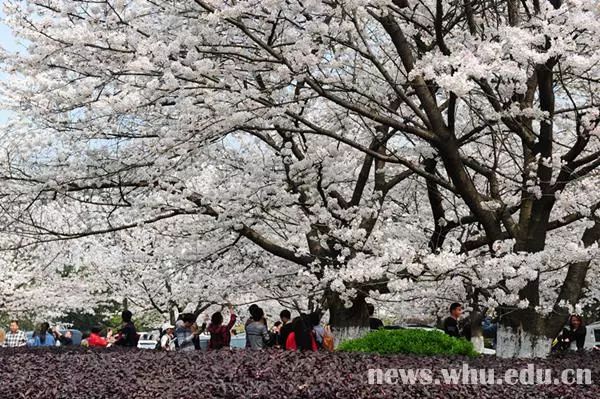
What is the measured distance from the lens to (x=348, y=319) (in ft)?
37.6

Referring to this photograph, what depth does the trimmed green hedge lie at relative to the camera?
8391mm

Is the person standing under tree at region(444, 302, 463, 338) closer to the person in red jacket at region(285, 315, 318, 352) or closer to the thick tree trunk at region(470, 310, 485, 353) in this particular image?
the person in red jacket at region(285, 315, 318, 352)

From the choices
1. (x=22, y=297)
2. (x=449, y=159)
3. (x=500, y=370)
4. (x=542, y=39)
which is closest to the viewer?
(x=500, y=370)

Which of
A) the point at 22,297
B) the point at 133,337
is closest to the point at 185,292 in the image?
the point at 133,337

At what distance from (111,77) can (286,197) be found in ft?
10.6

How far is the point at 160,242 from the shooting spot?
74.0ft

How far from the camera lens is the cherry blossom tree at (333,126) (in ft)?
25.3

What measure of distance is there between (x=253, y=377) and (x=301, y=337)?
3930 mm

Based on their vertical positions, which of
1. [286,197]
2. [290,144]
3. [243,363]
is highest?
[290,144]

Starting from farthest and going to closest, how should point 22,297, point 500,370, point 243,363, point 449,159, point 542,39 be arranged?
point 22,297, point 449,159, point 542,39, point 243,363, point 500,370

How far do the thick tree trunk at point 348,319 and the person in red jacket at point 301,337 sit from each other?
1.55 metres

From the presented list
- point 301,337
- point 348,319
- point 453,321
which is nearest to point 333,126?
point 348,319

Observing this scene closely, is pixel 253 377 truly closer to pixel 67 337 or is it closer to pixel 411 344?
pixel 411 344

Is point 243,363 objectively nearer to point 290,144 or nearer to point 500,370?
point 500,370
